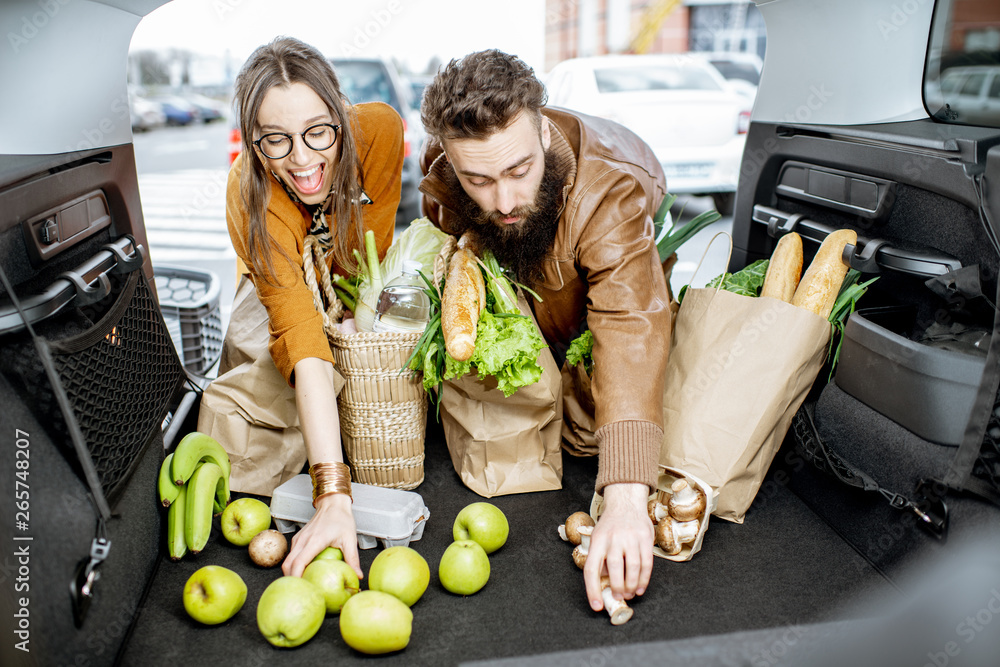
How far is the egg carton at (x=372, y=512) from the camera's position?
165cm

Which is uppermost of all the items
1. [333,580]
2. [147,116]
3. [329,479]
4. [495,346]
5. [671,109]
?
[671,109]

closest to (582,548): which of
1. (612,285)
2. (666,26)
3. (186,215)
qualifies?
(612,285)

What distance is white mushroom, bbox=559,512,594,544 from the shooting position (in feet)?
5.43

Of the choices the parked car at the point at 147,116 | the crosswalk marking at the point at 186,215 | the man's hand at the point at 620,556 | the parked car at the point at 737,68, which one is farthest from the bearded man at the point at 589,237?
the parked car at the point at 147,116

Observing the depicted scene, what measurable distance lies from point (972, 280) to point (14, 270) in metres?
1.88

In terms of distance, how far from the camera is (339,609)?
144cm

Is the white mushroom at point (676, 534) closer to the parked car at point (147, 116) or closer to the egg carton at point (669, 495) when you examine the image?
the egg carton at point (669, 495)

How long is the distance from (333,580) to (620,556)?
0.56 m

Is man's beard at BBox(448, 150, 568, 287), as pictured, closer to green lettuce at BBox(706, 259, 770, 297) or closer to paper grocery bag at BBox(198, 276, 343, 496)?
green lettuce at BBox(706, 259, 770, 297)

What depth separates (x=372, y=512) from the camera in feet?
5.43

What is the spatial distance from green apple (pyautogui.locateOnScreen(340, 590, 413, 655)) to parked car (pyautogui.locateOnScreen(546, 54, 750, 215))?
15.6ft

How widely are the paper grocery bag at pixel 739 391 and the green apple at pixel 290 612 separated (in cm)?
85

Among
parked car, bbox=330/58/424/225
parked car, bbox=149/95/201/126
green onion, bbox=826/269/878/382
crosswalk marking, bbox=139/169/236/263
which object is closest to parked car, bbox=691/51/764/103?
parked car, bbox=330/58/424/225

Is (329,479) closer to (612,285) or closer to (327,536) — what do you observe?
(327,536)
